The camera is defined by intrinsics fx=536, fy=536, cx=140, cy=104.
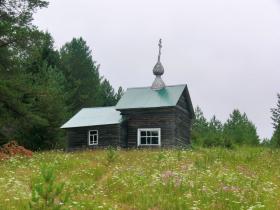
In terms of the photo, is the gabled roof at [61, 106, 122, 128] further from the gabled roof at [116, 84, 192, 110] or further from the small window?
the gabled roof at [116, 84, 192, 110]

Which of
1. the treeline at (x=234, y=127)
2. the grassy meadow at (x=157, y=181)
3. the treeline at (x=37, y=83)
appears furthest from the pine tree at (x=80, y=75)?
the grassy meadow at (x=157, y=181)

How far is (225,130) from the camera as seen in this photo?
84.8 meters

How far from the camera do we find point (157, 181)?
21031 mm

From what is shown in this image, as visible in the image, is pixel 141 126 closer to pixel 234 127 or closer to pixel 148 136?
pixel 148 136

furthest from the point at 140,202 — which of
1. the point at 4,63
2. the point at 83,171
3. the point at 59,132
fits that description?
the point at 59,132

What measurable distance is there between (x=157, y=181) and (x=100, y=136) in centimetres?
2247

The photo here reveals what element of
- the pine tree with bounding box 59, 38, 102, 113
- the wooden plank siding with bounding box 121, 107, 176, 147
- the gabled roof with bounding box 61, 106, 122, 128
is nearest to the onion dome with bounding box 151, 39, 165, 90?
the wooden plank siding with bounding box 121, 107, 176, 147

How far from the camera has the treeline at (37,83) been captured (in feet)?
111

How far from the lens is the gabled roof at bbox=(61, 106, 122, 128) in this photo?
4319 cm

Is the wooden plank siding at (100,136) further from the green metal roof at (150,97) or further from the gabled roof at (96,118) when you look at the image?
the green metal roof at (150,97)

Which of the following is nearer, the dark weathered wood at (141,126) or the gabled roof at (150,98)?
the dark weathered wood at (141,126)

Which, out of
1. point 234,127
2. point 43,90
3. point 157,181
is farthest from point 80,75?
point 157,181

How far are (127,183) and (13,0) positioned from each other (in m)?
18.2

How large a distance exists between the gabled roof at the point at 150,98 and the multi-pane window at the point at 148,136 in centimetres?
187
